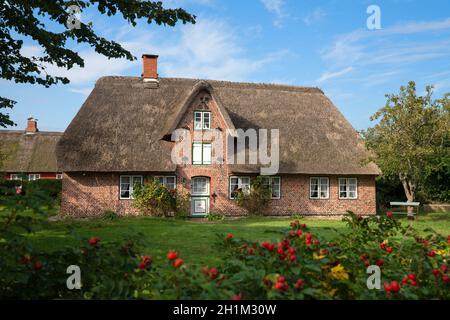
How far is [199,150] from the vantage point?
2212cm

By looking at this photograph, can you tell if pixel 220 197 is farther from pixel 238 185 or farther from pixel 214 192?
pixel 238 185

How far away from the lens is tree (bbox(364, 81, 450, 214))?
20.3 meters

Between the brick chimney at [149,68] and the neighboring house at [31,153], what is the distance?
1821 centimetres

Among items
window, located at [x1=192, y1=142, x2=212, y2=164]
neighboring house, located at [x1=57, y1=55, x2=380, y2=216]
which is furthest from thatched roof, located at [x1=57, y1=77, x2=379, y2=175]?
window, located at [x1=192, y1=142, x2=212, y2=164]

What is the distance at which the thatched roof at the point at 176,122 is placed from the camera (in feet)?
69.3

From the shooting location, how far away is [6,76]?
12742 millimetres

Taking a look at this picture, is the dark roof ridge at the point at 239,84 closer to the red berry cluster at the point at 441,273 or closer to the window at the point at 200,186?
the window at the point at 200,186

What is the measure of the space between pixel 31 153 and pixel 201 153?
85.5 feet

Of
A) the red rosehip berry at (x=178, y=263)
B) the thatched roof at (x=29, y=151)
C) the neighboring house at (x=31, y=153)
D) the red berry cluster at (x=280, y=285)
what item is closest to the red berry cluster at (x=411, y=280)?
the red berry cluster at (x=280, y=285)

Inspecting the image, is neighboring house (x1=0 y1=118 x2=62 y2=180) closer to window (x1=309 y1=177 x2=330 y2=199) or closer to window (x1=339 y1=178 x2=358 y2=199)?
window (x1=309 y1=177 x2=330 y2=199)

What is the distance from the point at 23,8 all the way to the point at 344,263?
11114 millimetres

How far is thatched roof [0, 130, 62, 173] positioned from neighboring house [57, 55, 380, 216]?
1956 centimetres

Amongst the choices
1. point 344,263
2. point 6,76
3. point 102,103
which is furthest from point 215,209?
point 344,263
